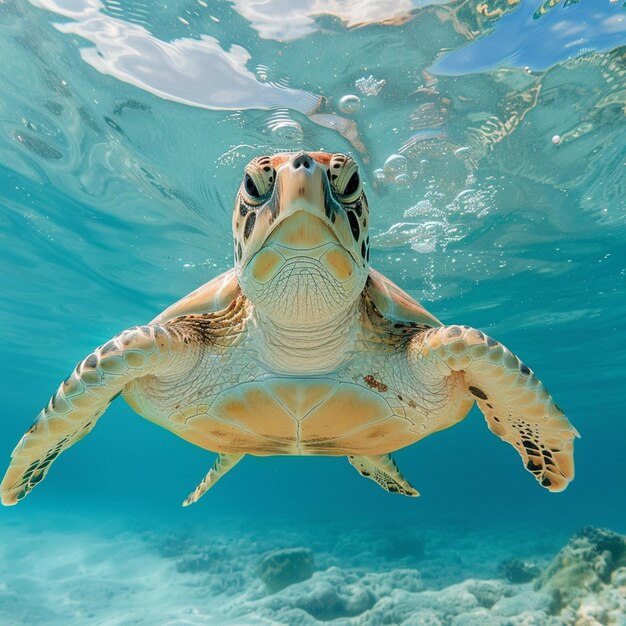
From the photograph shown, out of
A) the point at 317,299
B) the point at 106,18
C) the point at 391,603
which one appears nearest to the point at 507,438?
the point at 317,299

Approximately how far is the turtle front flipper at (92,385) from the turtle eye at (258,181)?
3.89ft

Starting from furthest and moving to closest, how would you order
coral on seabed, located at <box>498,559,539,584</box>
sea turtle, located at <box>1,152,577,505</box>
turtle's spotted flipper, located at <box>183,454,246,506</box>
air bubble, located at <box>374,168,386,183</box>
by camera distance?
coral on seabed, located at <box>498,559,539,584</box>, air bubble, located at <box>374,168,386,183</box>, turtle's spotted flipper, located at <box>183,454,246,506</box>, sea turtle, located at <box>1,152,577,505</box>

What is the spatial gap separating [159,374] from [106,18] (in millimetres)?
5501

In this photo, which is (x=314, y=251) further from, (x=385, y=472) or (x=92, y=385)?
(x=385, y=472)

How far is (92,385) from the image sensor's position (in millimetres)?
2830

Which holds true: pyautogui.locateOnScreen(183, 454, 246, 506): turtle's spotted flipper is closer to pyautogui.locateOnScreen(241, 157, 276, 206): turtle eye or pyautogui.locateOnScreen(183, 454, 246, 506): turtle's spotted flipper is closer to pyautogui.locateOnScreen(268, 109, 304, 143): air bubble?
pyautogui.locateOnScreen(241, 157, 276, 206): turtle eye

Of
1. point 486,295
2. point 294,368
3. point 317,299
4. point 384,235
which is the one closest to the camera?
point 317,299

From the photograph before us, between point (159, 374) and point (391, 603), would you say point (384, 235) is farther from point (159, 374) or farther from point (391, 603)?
point (159, 374)

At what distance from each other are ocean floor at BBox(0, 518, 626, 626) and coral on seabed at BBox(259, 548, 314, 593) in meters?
0.02

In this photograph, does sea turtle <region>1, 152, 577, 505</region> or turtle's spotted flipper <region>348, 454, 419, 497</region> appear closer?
sea turtle <region>1, 152, 577, 505</region>

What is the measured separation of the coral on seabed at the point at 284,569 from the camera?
10703 millimetres

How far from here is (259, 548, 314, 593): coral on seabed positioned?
35.1ft

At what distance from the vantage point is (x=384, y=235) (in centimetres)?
1148

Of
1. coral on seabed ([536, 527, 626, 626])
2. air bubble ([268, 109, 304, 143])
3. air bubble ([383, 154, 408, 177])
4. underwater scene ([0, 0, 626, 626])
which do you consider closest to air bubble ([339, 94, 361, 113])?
underwater scene ([0, 0, 626, 626])
